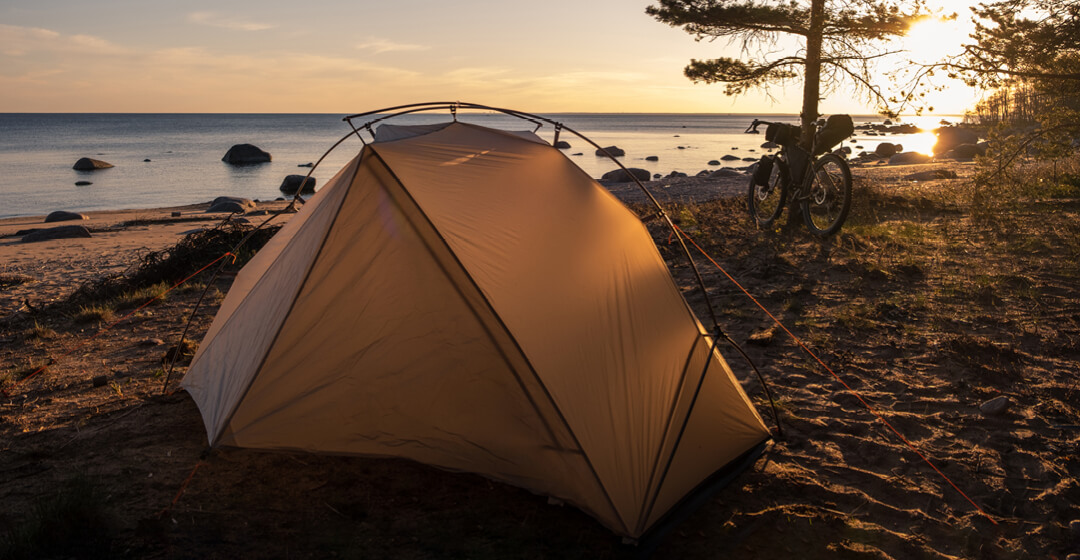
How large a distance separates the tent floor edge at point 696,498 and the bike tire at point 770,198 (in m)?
6.32

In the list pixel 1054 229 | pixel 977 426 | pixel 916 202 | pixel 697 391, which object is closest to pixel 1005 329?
pixel 977 426

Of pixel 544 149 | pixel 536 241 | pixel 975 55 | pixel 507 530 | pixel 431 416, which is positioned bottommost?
pixel 507 530

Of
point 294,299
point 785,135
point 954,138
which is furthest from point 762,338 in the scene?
point 954,138

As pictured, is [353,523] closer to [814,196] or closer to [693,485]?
[693,485]

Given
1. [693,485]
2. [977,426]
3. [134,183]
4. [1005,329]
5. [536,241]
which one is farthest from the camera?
[134,183]

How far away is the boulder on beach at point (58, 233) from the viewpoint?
575 inches

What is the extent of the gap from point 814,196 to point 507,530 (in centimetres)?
737

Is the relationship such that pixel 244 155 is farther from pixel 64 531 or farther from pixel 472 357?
pixel 472 357

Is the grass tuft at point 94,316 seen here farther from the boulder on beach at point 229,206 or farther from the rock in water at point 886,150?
the rock in water at point 886,150

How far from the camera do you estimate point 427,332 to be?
373 centimetres

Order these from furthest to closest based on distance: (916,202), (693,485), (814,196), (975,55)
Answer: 1. (916,202)
2. (814,196)
3. (975,55)
4. (693,485)

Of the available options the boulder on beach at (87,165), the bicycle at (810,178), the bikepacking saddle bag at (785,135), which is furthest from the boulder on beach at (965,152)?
the boulder on beach at (87,165)

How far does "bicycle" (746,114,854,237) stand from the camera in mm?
8664

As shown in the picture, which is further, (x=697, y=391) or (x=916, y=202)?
(x=916, y=202)
